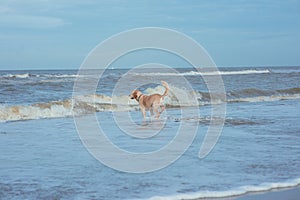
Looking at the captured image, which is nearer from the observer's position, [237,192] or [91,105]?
[237,192]

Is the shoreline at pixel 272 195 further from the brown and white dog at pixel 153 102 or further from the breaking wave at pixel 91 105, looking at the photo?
the breaking wave at pixel 91 105

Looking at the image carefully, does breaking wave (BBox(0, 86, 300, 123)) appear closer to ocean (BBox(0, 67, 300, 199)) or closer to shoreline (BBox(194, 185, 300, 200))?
ocean (BBox(0, 67, 300, 199))

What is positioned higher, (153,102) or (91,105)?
(153,102)

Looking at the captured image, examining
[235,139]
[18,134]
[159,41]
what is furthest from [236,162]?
[18,134]

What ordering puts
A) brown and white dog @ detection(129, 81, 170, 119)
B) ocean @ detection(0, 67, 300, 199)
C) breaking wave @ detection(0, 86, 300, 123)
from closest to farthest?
1. ocean @ detection(0, 67, 300, 199)
2. brown and white dog @ detection(129, 81, 170, 119)
3. breaking wave @ detection(0, 86, 300, 123)

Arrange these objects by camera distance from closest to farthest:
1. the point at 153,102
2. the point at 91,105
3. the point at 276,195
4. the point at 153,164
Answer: the point at 276,195, the point at 153,164, the point at 153,102, the point at 91,105

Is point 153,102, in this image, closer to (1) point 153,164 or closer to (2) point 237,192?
(1) point 153,164

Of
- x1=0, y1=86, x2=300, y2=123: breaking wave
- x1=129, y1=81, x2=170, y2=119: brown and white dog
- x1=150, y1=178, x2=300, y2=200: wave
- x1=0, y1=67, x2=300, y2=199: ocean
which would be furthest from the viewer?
x1=0, y1=86, x2=300, y2=123: breaking wave

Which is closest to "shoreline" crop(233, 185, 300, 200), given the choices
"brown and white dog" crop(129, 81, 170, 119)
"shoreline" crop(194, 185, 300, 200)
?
"shoreline" crop(194, 185, 300, 200)

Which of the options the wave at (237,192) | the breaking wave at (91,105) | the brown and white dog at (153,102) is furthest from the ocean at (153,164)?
the breaking wave at (91,105)

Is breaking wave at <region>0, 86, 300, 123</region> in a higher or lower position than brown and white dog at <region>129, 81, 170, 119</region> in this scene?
lower

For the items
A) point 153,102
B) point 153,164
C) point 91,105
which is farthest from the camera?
point 91,105

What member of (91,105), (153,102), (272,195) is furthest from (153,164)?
(91,105)

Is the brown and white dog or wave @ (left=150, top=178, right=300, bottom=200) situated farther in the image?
the brown and white dog
